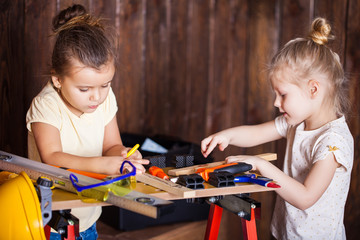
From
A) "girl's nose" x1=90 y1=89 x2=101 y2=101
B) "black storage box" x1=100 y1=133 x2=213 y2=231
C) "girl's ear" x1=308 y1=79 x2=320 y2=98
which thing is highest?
"girl's ear" x1=308 y1=79 x2=320 y2=98

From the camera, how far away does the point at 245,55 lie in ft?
10.3

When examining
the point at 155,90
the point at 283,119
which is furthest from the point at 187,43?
the point at 283,119

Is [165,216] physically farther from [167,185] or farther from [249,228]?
[167,185]

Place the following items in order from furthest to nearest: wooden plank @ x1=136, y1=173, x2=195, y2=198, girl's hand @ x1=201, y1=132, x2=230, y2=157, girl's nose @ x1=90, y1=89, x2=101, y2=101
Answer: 1. girl's hand @ x1=201, y1=132, x2=230, y2=157
2. girl's nose @ x1=90, y1=89, x2=101, y2=101
3. wooden plank @ x1=136, y1=173, x2=195, y2=198

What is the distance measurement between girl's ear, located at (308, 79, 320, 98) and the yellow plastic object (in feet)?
3.03

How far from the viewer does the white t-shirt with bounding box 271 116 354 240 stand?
59.3 inches

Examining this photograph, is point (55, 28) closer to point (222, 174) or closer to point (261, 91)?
point (222, 174)

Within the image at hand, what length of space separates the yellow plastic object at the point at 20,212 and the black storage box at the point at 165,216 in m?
1.11

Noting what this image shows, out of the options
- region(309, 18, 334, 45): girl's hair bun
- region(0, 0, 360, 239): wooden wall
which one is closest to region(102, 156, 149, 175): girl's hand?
region(309, 18, 334, 45): girl's hair bun

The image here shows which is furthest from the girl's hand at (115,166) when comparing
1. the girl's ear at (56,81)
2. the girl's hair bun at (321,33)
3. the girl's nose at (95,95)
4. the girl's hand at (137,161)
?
the girl's hair bun at (321,33)

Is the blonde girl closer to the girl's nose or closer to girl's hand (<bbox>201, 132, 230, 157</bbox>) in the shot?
girl's hand (<bbox>201, 132, 230, 157</bbox>)

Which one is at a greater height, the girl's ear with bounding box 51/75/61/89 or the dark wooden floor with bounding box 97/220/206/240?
the girl's ear with bounding box 51/75/61/89

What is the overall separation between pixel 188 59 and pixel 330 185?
162cm

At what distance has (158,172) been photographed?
1315 mm
